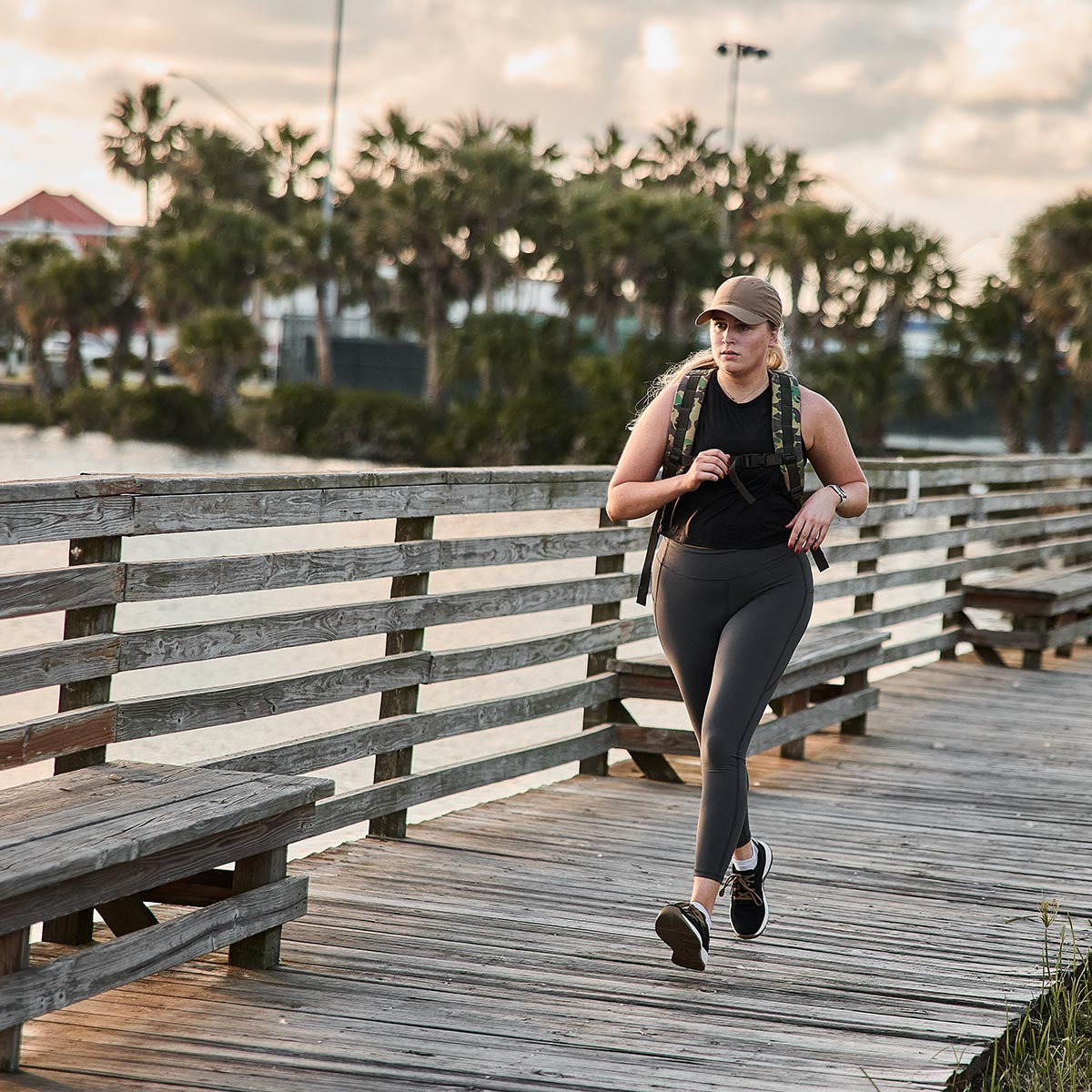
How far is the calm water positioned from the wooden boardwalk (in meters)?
1.57

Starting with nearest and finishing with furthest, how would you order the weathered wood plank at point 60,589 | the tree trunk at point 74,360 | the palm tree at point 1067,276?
the weathered wood plank at point 60,589 → the palm tree at point 1067,276 → the tree trunk at point 74,360

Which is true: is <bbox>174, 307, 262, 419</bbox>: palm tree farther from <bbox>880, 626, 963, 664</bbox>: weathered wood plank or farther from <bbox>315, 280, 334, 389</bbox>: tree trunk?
<bbox>880, 626, 963, 664</bbox>: weathered wood plank

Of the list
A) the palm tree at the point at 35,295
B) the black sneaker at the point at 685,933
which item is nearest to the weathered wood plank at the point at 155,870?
the black sneaker at the point at 685,933

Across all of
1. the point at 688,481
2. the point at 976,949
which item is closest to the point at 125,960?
the point at 688,481

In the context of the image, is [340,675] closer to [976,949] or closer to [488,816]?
[488,816]

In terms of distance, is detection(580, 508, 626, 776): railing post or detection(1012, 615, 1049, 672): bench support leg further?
detection(1012, 615, 1049, 672): bench support leg

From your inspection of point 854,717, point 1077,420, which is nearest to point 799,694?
point 854,717

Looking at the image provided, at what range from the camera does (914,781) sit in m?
7.59

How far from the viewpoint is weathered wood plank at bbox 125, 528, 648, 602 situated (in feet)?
15.4

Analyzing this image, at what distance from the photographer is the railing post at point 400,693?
5.93 m

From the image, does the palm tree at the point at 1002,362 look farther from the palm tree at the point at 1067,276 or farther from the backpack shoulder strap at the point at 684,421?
the backpack shoulder strap at the point at 684,421

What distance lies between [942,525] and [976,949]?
3703 cm

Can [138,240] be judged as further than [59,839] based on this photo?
Yes

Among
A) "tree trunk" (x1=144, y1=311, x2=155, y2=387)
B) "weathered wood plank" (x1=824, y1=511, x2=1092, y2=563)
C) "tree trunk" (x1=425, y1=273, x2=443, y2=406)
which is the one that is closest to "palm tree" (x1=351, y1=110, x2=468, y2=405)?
"tree trunk" (x1=425, y1=273, x2=443, y2=406)
